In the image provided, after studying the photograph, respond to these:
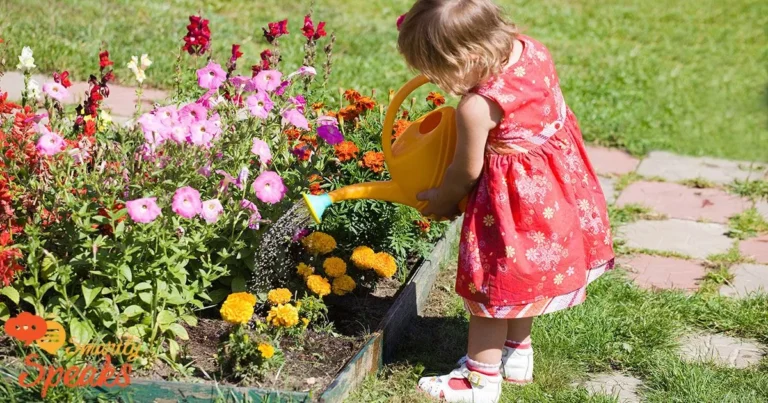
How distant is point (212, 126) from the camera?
277 centimetres

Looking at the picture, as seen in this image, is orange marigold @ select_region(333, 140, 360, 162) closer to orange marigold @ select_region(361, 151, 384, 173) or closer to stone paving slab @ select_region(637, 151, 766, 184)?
orange marigold @ select_region(361, 151, 384, 173)

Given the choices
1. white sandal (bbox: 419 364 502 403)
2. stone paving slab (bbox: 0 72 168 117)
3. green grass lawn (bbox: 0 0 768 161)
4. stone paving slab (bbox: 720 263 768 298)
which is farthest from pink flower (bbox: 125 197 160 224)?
green grass lawn (bbox: 0 0 768 161)

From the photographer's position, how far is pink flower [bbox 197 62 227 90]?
3023 mm

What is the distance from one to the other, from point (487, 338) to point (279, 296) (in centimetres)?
63

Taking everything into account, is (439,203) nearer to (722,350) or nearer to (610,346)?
(610,346)

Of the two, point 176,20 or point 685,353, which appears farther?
point 176,20

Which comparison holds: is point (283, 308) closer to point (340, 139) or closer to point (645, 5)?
point (340, 139)

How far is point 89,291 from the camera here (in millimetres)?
2676

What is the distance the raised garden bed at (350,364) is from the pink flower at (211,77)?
2.42 ft

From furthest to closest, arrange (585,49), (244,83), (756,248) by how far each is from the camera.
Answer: (585,49) → (756,248) → (244,83)

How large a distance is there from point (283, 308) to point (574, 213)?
888mm

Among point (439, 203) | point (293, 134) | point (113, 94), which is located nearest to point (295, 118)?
point (293, 134)

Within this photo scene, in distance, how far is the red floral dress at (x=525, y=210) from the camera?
8.84 feet

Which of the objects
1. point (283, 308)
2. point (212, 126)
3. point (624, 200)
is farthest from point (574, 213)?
point (624, 200)
